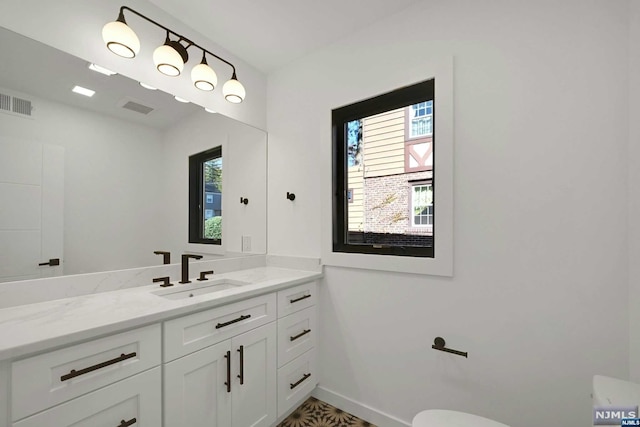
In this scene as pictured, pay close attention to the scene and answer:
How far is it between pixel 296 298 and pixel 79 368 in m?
1.10

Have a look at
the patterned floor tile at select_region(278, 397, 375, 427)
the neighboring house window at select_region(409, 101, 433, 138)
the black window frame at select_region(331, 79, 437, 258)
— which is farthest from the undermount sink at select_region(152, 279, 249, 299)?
the neighboring house window at select_region(409, 101, 433, 138)

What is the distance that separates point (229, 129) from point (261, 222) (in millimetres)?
769

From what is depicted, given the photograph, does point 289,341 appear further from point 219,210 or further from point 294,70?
point 294,70

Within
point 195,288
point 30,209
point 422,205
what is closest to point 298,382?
point 195,288

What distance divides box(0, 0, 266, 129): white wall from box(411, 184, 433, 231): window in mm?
1439

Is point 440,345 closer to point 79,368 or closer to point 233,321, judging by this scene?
point 233,321

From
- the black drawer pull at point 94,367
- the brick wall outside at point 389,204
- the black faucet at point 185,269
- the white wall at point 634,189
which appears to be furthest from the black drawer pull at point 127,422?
the white wall at point 634,189

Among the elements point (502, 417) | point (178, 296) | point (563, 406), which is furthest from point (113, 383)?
point (563, 406)

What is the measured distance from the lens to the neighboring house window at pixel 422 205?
5.54ft

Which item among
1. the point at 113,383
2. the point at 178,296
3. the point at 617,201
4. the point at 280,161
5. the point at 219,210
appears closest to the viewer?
the point at 113,383

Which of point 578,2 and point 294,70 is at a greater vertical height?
point 294,70

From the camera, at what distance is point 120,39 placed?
1.36 meters

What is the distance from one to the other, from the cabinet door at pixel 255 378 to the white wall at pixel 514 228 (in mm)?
537

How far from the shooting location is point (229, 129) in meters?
2.13
